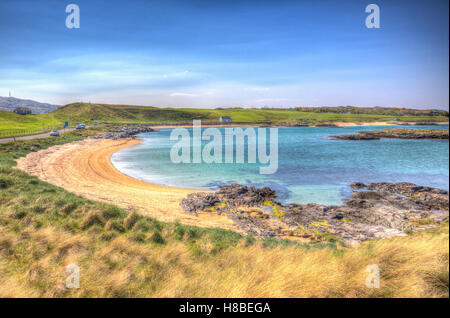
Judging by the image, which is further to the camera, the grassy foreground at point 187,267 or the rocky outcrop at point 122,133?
the rocky outcrop at point 122,133

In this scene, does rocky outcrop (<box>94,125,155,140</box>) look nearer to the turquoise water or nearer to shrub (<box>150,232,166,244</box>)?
the turquoise water

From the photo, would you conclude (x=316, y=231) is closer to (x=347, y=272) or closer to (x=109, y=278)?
(x=347, y=272)

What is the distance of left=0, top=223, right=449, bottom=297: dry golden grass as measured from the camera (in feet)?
13.7

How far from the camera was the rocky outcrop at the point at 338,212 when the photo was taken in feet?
38.0

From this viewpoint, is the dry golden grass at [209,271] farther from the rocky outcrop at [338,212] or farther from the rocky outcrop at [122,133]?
the rocky outcrop at [122,133]

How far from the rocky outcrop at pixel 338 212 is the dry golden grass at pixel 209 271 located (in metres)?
5.83

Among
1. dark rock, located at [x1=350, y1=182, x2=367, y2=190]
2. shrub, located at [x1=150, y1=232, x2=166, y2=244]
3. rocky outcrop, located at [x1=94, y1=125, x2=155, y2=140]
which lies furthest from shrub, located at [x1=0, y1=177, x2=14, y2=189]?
rocky outcrop, located at [x1=94, y1=125, x2=155, y2=140]

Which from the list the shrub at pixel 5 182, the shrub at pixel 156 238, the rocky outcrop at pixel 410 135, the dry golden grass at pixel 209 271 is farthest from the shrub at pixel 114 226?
the rocky outcrop at pixel 410 135

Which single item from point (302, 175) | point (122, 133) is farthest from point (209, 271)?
point (122, 133)

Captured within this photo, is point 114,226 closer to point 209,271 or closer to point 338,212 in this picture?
point 209,271

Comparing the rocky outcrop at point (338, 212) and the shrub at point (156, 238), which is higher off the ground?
the shrub at point (156, 238)

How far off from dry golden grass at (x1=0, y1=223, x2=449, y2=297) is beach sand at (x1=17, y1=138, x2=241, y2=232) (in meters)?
6.11

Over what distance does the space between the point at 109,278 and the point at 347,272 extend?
4692mm

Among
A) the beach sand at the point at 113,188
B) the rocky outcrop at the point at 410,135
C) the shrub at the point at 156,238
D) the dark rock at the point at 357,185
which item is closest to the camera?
the shrub at the point at 156,238
